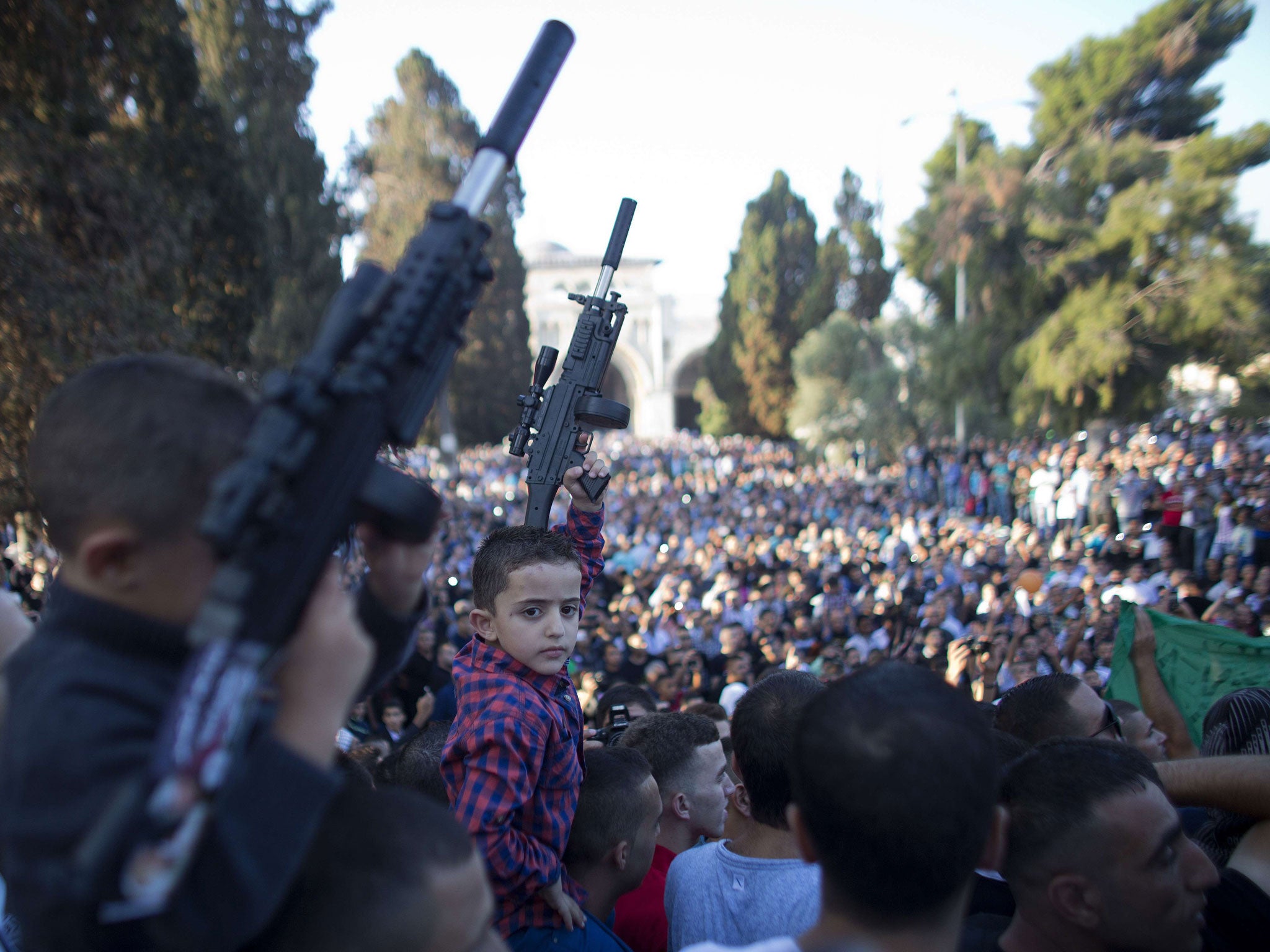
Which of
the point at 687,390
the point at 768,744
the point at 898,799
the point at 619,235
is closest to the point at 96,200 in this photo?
the point at 619,235

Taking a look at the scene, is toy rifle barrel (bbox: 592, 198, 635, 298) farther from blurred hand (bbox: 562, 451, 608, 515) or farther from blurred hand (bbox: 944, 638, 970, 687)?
blurred hand (bbox: 944, 638, 970, 687)

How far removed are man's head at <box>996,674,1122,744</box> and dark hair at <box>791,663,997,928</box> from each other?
5.55ft

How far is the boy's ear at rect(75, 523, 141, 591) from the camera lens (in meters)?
1.10

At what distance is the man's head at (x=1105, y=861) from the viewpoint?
→ 1.79m

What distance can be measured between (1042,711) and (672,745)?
1.27 meters

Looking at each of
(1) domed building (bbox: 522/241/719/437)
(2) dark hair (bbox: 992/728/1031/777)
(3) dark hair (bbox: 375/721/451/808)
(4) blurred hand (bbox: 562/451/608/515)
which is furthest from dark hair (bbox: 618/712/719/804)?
(1) domed building (bbox: 522/241/719/437)

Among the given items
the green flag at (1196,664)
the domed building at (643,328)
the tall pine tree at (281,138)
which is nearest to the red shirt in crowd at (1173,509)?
the green flag at (1196,664)

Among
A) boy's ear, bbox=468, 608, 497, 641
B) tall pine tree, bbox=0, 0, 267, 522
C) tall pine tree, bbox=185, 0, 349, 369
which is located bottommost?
boy's ear, bbox=468, 608, 497, 641

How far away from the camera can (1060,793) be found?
1897 mm

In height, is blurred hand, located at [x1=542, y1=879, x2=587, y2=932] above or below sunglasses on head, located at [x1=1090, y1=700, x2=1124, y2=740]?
below

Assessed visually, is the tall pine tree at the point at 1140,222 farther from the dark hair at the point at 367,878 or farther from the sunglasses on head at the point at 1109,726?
the dark hair at the point at 367,878

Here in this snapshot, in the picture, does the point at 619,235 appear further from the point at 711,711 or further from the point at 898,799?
the point at 898,799

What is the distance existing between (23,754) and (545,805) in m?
1.59

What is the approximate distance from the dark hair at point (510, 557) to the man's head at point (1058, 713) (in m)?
1.56
